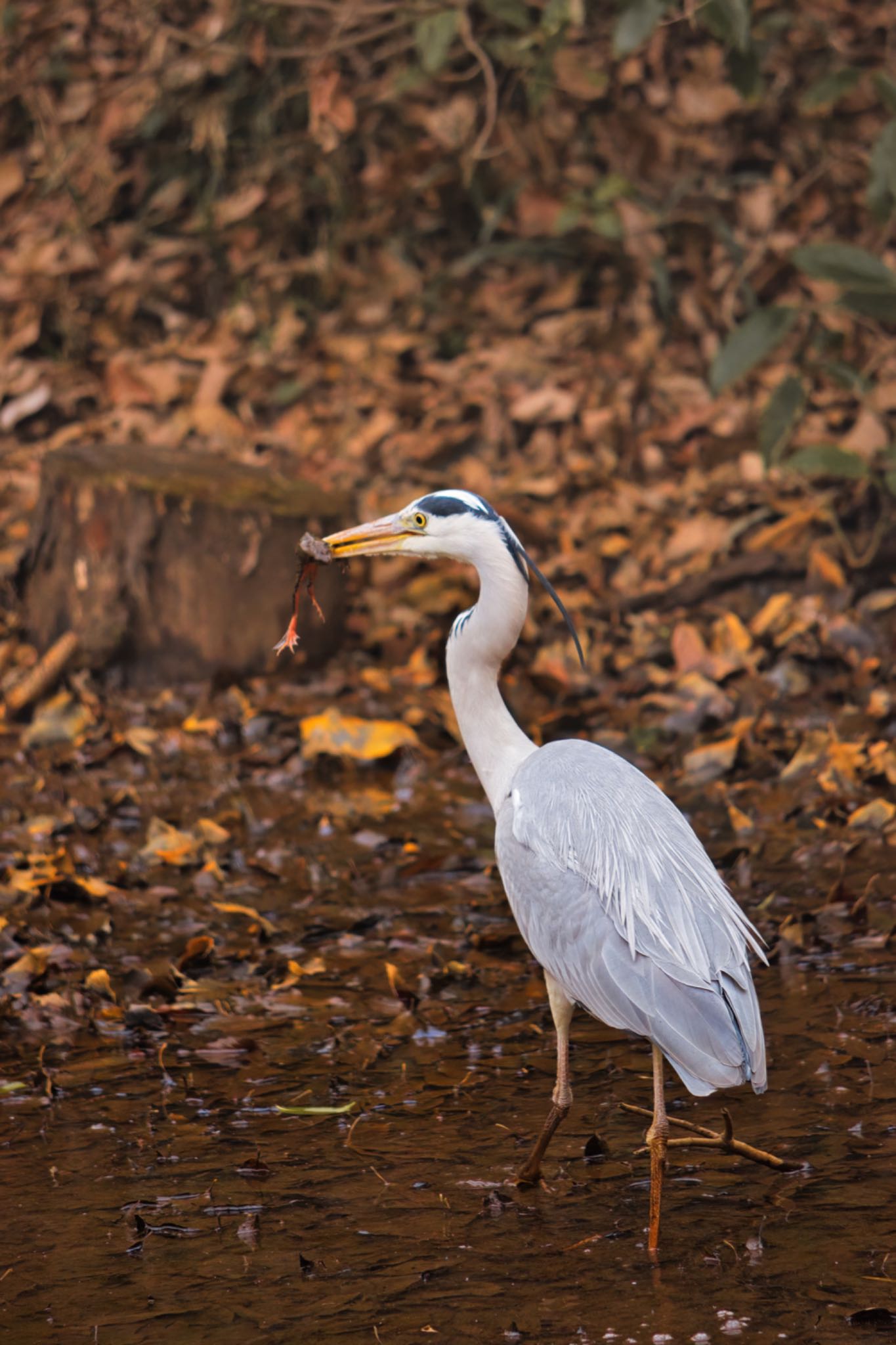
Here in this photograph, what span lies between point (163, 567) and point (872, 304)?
→ 317cm

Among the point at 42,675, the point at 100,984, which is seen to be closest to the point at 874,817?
the point at 100,984

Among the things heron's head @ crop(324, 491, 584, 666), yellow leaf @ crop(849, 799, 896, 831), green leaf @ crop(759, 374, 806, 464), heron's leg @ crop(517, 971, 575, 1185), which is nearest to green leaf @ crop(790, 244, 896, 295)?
green leaf @ crop(759, 374, 806, 464)

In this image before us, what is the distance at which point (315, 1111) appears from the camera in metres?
3.64

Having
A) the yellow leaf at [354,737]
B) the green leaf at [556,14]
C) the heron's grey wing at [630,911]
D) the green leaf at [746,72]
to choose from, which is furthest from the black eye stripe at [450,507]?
the green leaf at [746,72]

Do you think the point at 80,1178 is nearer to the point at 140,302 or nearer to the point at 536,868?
the point at 536,868

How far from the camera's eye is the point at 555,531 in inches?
316

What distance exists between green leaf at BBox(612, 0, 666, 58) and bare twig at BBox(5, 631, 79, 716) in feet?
11.0

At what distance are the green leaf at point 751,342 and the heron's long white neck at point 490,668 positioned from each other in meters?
3.43

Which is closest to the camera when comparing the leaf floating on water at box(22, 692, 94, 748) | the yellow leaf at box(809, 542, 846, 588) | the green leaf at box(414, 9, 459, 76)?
the leaf floating on water at box(22, 692, 94, 748)

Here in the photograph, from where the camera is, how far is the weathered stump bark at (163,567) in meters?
6.94

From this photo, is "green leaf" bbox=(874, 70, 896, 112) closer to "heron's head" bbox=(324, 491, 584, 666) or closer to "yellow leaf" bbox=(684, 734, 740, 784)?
"yellow leaf" bbox=(684, 734, 740, 784)

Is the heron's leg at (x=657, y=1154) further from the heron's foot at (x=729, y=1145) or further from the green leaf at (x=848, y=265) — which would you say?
the green leaf at (x=848, y=265)

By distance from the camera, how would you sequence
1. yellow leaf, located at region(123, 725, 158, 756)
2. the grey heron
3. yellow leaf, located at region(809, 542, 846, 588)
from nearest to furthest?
the grey heron < yellow leaf, located at region(123, 725, 158, 756) < yellow leaf, located at region(809, 542, 846, 588)

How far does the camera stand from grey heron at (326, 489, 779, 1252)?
3049 millimetres
